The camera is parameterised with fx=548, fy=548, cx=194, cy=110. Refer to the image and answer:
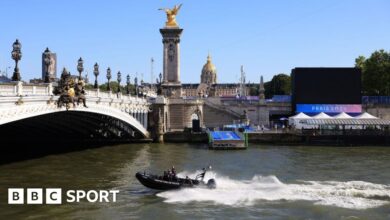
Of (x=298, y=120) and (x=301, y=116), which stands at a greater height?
→ (x=301, y=116)

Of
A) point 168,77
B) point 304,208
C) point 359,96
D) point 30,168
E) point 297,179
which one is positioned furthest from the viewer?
point 168,77

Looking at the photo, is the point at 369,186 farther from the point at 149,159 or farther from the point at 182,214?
the point at 149,159

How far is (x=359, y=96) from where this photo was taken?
92.4 meters

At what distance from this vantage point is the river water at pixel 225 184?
3078 cm

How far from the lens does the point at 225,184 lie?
38.9 meters

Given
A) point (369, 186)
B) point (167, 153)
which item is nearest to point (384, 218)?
point (369, 186)

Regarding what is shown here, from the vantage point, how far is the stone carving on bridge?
42125 millimetres

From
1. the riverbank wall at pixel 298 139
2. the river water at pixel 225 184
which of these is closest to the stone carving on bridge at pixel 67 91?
the river water at pixel 225 184

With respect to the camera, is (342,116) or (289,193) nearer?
(289,193)

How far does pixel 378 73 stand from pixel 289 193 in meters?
76.8

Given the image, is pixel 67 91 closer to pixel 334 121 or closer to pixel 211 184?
pixel 211 184

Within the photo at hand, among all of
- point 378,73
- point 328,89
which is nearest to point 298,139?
point 328,89

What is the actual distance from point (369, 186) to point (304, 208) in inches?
348

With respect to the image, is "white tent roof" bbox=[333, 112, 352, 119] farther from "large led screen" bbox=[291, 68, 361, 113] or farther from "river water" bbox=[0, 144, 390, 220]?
"river water" bbox=[0, 144, 390, 220]
